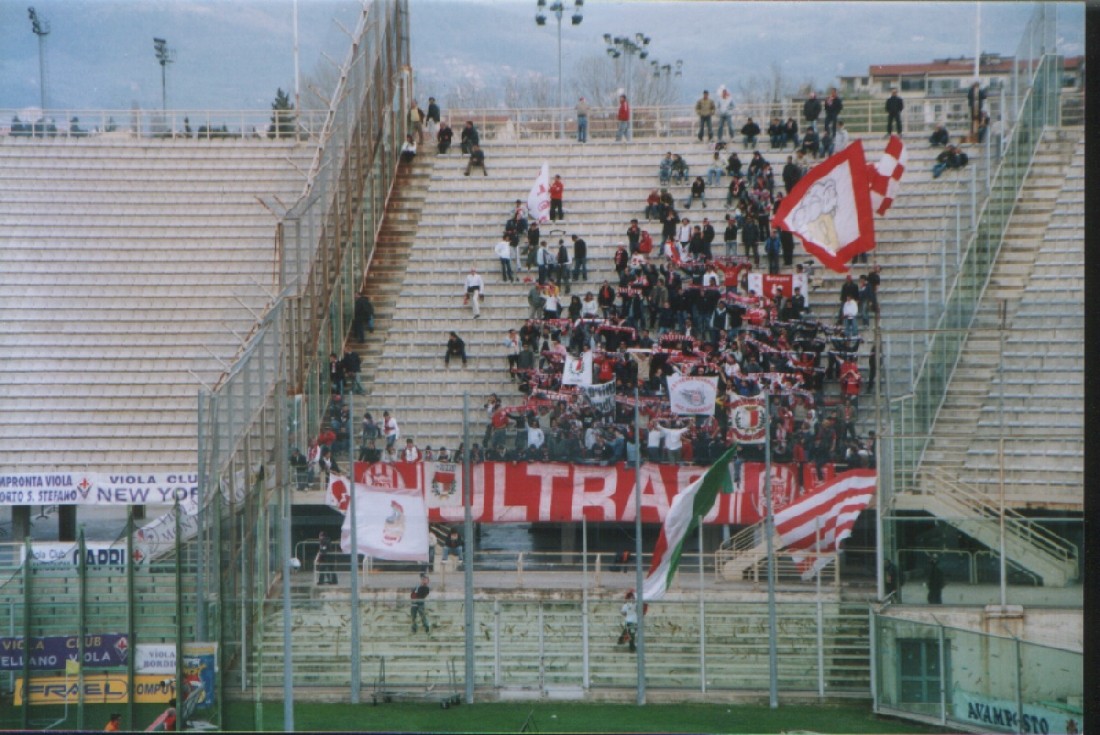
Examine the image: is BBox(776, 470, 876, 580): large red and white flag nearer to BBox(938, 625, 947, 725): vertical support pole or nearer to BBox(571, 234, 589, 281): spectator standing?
BBox(938, 625, 947, 725): vertical support pole

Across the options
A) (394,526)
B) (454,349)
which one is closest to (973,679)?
(394,526)

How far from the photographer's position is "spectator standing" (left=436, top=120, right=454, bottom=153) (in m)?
39.0

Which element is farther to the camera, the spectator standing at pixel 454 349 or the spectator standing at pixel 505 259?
the spectator standing at pixel 505 259

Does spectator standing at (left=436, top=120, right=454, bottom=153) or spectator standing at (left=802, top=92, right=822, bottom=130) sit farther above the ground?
spectator standing at (left=802, top=92, right=822, bottom=130)

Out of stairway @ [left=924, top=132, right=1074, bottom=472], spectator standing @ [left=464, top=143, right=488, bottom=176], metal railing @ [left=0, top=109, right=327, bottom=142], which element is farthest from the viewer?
metal railing @ [left=0, top=109, right=327, bottom=142]

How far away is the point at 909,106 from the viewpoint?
1604 inches

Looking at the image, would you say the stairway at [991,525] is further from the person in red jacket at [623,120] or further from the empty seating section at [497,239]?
the person in red jacket at [623,120]

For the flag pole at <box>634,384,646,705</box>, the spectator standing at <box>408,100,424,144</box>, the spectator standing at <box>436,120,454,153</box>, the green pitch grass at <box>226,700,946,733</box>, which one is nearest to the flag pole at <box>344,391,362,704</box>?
the green pitch grass at <box>226,700,946,733</box>

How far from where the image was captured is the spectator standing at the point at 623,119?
3888 centimetres

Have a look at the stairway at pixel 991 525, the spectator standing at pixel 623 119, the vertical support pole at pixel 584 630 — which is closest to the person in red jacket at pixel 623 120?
the spectator standing at pixel 623 119

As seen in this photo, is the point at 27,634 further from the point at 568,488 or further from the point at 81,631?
the point at 568,488

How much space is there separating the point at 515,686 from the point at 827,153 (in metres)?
16.3

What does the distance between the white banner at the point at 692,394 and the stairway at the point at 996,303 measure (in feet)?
12.2

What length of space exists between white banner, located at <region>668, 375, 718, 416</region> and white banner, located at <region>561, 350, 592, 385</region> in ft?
6.23
